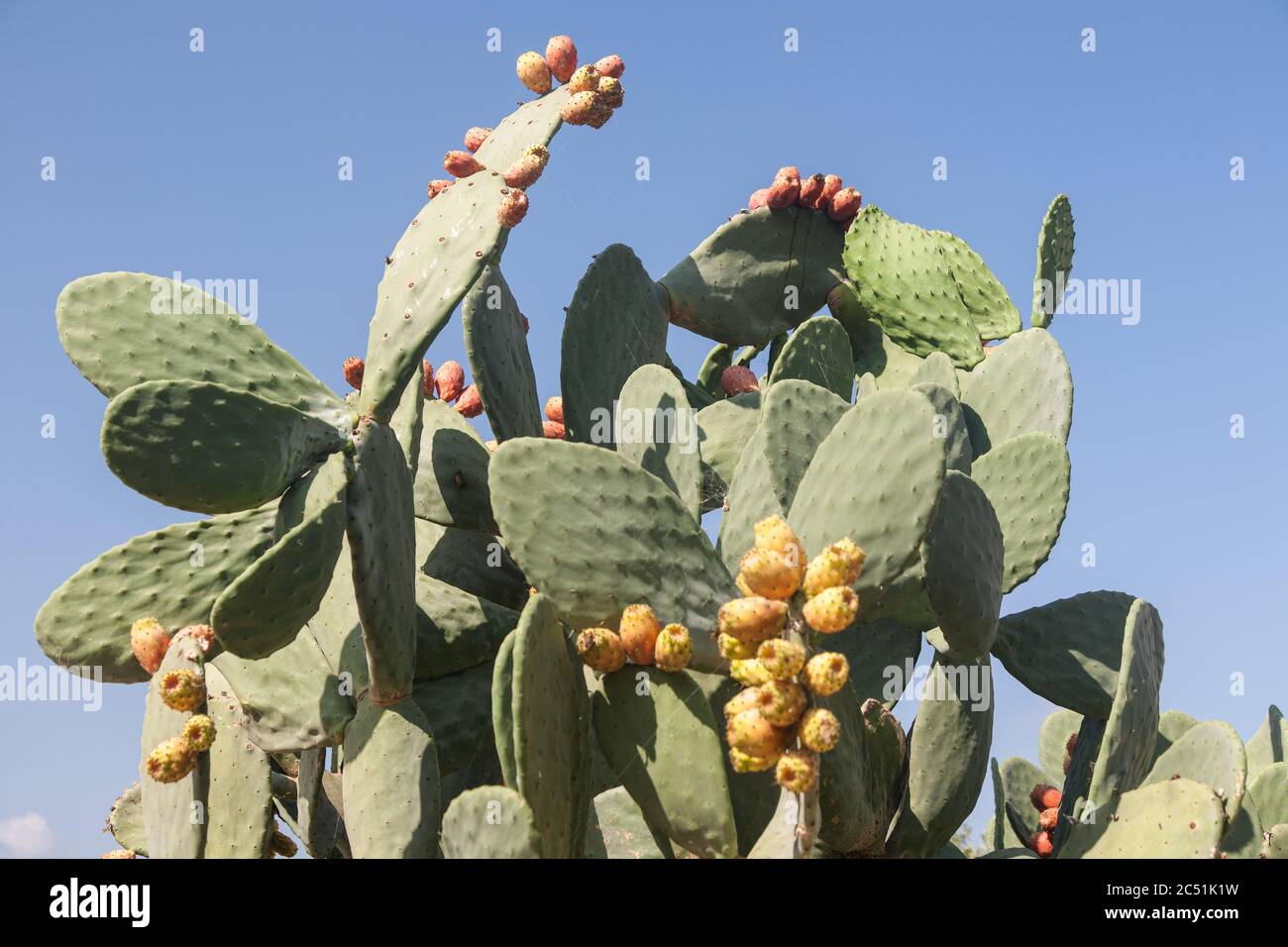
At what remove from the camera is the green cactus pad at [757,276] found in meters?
3.53

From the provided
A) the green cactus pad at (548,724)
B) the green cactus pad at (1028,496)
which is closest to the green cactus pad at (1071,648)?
the green cactus pad at (1028,496)

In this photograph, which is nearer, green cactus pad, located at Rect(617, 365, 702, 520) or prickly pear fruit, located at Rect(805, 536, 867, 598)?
prickly pear fruit, located at Rect(805, 536, 867, 598)

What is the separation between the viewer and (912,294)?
3404mm

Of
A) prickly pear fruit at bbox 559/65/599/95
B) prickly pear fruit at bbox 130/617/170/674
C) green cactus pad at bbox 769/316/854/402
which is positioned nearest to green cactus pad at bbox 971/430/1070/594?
green cactus pad at bbox 769/316/854/402

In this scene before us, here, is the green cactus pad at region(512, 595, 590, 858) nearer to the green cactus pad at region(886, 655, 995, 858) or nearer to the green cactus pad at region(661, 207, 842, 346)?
the green cactus pad at region(886, 655, 995, 858)

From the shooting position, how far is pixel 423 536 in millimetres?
2977

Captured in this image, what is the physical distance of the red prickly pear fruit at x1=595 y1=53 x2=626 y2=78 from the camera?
115 inches

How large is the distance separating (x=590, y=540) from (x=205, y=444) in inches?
27.7

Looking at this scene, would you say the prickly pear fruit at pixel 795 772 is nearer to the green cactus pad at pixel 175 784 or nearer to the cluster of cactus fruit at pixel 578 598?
the cluster of cactus fruit at pixel 578 598

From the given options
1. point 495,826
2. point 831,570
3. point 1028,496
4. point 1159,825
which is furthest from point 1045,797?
point 495,826

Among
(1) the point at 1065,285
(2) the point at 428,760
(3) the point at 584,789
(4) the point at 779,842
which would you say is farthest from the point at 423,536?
(1) the point at 1065,285

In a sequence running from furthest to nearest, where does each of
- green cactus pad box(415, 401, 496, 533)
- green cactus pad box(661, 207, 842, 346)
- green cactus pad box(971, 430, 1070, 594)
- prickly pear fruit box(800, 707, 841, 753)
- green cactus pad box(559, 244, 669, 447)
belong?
1. green cactus pad box(661, 207, 842, 346)
2. green cactus pad box(559, 244, 669, 447)
3. green cactus pad box(415, 401, 496, 533)
4. green cactus pad box(971, 430, 1070, 594)
5. prickly pear fruit box(800, 707, 841, 753)

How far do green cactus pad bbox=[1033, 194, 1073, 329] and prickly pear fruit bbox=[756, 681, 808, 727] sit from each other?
1.90 meters
